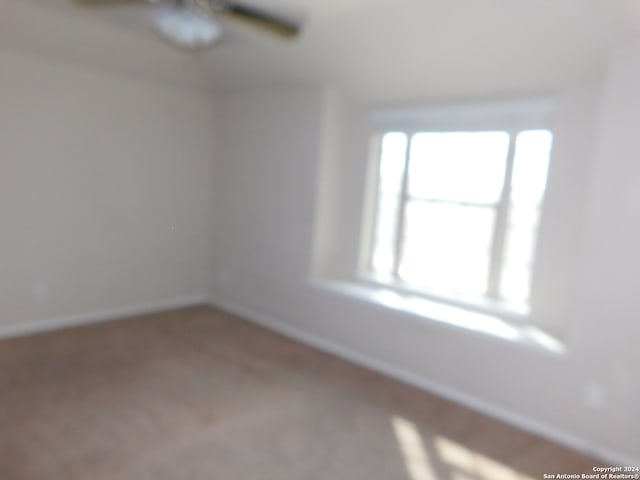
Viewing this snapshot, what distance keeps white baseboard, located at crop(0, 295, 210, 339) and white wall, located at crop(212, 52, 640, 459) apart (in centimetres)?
47

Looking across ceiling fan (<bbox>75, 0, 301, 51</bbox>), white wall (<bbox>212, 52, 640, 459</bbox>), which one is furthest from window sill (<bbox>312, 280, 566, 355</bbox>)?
ceiling fan (<bbox>75, 0, 301, 51</bbox>)

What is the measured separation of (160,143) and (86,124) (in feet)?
2.30

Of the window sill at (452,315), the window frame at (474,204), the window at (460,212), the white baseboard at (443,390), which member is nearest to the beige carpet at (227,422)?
Result: the white baseboard at (443,390)

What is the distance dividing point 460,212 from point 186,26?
2.42m

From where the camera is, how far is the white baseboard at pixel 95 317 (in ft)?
12.3

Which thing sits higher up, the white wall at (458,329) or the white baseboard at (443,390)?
the white wall at (458,329)

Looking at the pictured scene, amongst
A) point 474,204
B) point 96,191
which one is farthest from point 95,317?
point 474,204

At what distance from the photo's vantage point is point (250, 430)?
257 cm

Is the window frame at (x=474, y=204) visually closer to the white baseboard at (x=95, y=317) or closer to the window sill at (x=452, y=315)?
the window sill at (x=452, y=315)

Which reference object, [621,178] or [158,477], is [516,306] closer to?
[621,178]

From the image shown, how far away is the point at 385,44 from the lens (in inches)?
122

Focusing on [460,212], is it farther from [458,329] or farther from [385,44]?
[385,44]

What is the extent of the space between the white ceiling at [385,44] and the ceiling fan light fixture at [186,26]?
586 mm

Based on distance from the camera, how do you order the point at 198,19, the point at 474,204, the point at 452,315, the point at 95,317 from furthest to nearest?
the point at 95,317 → the point at 474,204 → the point at 452,315 → the point at 198,19
